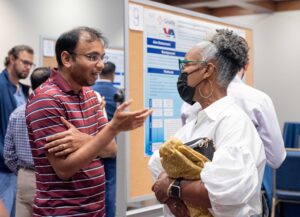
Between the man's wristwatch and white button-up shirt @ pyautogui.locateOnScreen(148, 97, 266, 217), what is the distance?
0.11 m

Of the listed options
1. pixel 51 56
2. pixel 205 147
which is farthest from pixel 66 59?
pixel 51 56

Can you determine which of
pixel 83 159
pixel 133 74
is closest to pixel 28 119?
pixel 83 159

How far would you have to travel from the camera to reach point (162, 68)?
10.9ft

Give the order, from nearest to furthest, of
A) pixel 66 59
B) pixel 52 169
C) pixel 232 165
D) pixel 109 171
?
pixel 232 165, pixel 52 169, pixel 66 59, pixel 109 171

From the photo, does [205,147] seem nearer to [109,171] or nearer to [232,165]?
[232,165]

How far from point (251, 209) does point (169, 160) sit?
34 cm

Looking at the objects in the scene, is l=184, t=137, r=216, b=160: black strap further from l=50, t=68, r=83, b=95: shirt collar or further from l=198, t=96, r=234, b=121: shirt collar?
l=50, t=68, r=83, b=95: shirt collar

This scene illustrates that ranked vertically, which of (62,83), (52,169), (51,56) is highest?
(51,56)

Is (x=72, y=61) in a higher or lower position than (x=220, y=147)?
higher

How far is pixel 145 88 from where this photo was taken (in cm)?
315

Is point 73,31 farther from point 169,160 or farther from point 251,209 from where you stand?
point 251,209

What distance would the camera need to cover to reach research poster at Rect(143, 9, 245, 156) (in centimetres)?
319

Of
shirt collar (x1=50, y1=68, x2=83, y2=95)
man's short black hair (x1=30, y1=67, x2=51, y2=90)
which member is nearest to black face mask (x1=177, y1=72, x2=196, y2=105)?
shirt collar (x1=50, y1=68, x2=83, y2=95)

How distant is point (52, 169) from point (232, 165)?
2.48 ft
